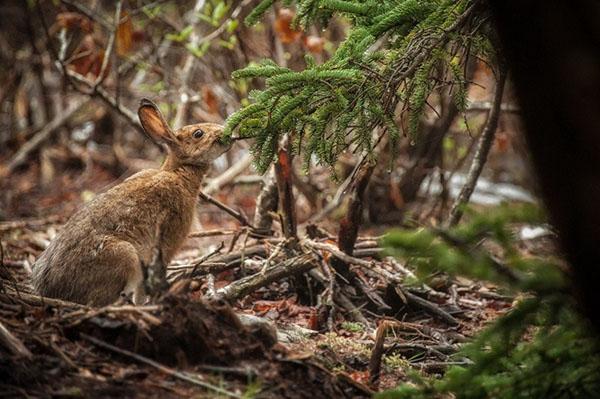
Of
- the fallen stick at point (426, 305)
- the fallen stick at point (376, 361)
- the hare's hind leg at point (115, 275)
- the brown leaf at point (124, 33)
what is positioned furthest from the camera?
the brown leaf at point (124, 33)

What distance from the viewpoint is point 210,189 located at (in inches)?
333

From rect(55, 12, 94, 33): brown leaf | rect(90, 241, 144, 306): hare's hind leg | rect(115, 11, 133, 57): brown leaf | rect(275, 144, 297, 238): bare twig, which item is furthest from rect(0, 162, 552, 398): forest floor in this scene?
rect(55, 12, 94, 33): brown leaf

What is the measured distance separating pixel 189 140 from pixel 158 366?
2640 mm

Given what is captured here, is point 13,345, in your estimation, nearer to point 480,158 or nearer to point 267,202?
point 267,202

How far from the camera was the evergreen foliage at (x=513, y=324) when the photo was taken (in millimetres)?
2609

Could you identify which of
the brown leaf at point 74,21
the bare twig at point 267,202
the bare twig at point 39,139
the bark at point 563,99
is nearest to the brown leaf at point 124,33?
the brown leaf at point 74,21

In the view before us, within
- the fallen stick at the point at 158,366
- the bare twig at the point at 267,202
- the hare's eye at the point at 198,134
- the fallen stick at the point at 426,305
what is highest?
the hare's eye at the point at 198,134

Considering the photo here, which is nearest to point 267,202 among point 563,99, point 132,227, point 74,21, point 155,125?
point 155,125

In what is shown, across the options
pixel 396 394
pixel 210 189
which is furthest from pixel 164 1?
pixel 396 394

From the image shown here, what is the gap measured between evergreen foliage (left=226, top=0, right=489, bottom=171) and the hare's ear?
142cm

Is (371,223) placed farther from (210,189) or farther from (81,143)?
(81,143)

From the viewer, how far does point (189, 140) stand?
18.5 feet

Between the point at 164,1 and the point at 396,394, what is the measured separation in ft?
22.2

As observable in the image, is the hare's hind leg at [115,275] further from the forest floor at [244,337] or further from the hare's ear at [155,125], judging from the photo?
the hare's ear at [155,125]
